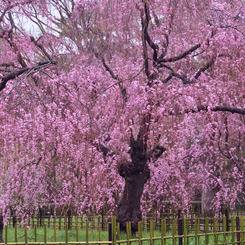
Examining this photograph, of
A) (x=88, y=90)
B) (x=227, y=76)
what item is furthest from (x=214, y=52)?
(x=88, y=90)

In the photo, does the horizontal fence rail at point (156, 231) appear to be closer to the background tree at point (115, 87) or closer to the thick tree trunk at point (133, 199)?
the thick tree trunk at point (133, 199)

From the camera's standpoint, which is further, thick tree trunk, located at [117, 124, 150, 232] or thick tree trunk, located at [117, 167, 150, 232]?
thick tree trunk, located at [117, 167, 150, 232]

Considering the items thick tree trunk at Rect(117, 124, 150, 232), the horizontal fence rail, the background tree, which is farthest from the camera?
thick tree trunk at Rect(117, 124, 150, 232)

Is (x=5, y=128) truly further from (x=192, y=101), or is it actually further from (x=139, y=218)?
(x=139, y=218)

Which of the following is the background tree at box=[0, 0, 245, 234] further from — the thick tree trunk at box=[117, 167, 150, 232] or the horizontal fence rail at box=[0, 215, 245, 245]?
the horizontal fence rail at box=[0, 215, 245, 245]

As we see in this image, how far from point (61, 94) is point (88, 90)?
1514 millimetres

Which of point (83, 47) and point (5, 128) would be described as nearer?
point (5, 128)

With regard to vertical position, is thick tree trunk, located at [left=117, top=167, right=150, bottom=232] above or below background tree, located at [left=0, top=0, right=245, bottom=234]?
below

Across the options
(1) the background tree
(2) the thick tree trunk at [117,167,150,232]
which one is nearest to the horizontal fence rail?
(2) the thick tree trunk at [117,167,150,232]

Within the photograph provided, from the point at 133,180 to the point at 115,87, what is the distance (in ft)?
7.19

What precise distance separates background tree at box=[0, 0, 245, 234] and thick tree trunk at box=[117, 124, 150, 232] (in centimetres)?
2

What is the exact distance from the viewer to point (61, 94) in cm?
594

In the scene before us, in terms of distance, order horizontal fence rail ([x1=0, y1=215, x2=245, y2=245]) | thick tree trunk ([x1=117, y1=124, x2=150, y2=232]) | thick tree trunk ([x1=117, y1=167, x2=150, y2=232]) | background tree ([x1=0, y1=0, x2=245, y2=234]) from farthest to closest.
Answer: thick tree trunk ([x1=117, y1=167, x2=150, y2=232]) < thick tree trunk ([x1=117, y1=124, x2=150, y2=232]) < background tree ([x1=0, y1=0, x2=245, y2=234]) < horizontal fence rail ([x1=0, y1=215, x2=245, y2=245])

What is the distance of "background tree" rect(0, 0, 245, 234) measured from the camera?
5852 millimetres
